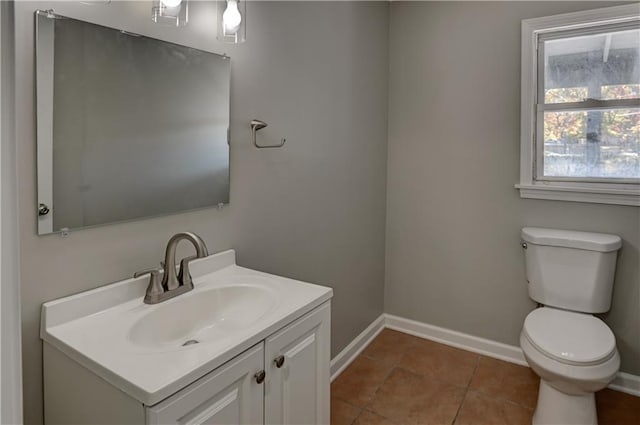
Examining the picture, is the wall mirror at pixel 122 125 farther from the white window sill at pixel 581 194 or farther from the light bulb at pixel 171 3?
the white window sill at pixel 581 194

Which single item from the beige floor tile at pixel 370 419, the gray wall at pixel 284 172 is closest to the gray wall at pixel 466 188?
the gray wall at pixel 284 172

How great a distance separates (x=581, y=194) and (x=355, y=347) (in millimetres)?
1588

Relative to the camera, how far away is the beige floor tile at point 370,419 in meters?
1.93

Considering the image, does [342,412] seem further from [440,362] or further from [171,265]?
[171,265]

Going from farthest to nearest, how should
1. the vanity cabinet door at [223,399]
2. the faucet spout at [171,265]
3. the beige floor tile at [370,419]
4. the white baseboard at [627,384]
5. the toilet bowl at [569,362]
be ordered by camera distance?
the white baseboard at [627,384], the beige floor tile at [370,419], the toilet bowl at [569,362], the faucet spout at [171,265], the vanity cabinet door at [223,399]

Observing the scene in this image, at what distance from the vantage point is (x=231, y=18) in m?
1.44

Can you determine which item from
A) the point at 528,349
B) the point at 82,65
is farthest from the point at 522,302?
the point at 82,65

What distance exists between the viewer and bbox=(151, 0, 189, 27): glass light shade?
1.26 metres

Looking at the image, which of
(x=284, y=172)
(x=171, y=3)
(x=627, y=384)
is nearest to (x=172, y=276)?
(x=284, y=172)

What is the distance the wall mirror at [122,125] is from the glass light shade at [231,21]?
0.09 meters

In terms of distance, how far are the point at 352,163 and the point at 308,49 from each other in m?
0.72

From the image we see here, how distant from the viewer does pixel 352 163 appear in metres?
2.40

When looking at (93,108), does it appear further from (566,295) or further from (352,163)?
(566,295)

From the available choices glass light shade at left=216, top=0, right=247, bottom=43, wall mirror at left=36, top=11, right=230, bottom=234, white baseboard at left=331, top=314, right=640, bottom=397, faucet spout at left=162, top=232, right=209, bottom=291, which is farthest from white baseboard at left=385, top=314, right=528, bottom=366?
glass light shade at left=216, top=0, right=247, bottom=43
